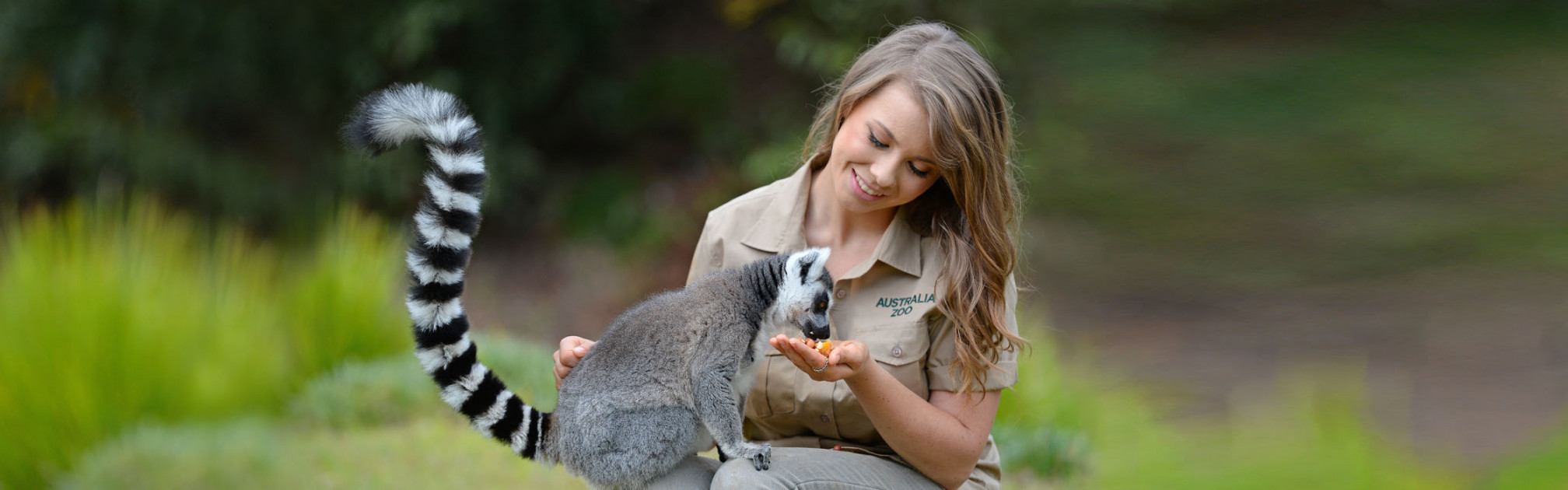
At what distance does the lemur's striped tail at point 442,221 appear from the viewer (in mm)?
2096

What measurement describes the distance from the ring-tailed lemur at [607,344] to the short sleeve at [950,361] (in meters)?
0.26

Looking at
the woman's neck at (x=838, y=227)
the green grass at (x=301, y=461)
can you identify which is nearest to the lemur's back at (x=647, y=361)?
the woman's neck at (x=838, y=227)

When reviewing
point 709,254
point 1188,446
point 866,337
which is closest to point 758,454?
point 866,337

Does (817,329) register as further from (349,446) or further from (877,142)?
(349,446)

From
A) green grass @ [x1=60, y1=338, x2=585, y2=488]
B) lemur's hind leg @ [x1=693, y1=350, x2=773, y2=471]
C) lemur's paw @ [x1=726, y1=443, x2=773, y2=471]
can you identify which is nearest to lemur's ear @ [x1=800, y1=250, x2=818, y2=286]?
lemur's hind leg @ [x1=693, y1=350, x2=773, y2=471]

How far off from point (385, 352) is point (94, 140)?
15.2 ft

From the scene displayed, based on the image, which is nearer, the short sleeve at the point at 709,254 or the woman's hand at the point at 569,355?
the woman's hand at the point at 569,355

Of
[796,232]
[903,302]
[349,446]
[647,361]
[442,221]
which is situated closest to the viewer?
[442,221]

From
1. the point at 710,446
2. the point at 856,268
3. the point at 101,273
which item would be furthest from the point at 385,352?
the point at 856,268

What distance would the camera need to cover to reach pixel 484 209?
8.28 meters

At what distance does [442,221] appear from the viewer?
212cm

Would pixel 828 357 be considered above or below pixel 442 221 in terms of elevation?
below

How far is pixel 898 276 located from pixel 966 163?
33 cm

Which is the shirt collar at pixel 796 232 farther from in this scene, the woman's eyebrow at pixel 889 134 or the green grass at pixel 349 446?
the green grass at pixel 349 446
